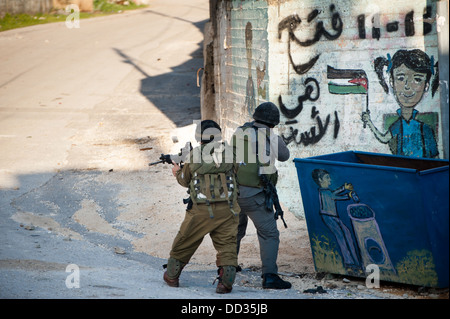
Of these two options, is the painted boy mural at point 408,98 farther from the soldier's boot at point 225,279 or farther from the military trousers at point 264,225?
the soldier's boot at point 225,279

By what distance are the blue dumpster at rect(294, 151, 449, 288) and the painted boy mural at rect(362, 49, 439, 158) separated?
76.2 inches

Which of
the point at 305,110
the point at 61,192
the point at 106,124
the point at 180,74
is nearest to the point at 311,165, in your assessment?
the point at 305,110

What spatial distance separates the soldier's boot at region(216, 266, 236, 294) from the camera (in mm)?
4668

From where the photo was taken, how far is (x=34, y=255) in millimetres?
5602

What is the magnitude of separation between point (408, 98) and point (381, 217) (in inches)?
113

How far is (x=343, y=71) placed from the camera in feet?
23.1

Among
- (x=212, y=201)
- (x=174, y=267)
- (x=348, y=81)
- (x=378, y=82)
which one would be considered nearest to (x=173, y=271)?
(x=174, y=267)

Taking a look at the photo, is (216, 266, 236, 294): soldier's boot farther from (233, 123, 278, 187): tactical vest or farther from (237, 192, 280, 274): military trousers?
(233, 123, 278, 187): tactical vest

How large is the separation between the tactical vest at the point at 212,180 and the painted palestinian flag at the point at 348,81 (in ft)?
9.30

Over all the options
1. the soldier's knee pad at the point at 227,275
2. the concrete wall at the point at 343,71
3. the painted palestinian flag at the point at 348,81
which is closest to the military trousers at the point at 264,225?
the soldier's knee pad at the point at 227,275

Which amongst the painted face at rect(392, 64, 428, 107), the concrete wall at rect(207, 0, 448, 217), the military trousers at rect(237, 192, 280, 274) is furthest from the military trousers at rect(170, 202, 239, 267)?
the painted face at rect(392, 64, 428, 107)

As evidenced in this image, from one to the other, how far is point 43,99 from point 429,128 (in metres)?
9.20

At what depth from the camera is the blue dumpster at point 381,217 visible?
4.34 meters

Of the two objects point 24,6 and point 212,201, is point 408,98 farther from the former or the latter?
point 24,6
